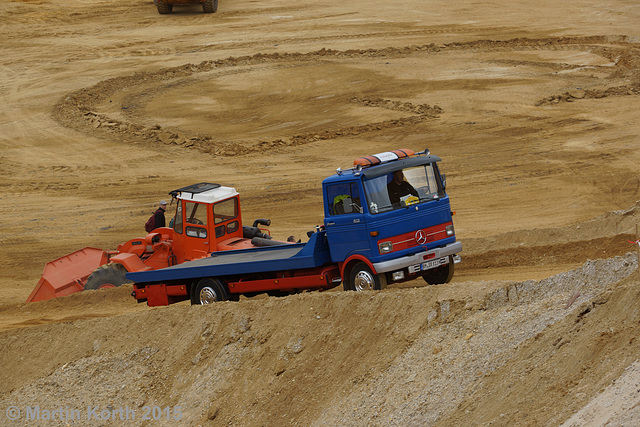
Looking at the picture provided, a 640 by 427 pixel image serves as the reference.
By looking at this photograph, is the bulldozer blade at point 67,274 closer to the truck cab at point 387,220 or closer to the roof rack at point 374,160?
the truck cab at point 387,220

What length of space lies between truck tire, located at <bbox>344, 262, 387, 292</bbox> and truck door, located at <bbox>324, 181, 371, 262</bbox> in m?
0.27

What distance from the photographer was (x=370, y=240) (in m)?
11.9

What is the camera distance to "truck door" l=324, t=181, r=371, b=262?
39.5ft

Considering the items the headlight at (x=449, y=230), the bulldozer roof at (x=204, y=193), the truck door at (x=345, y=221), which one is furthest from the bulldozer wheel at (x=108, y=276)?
the headlight at (x=449, y=230)

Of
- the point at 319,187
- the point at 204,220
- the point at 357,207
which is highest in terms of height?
the point at 357,207

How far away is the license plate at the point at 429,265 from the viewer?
12094mm

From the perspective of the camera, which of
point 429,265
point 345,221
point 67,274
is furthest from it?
point 67,274

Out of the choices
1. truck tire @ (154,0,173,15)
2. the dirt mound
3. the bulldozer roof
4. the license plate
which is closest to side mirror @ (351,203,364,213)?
the license plate

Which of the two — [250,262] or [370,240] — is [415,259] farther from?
[250,262]

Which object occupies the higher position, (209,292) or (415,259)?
(415,259)

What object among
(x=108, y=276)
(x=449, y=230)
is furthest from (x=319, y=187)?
(x=449, y=230)

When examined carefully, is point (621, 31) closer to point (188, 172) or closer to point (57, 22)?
point (188, 172)

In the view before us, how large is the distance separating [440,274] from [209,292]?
4071mm

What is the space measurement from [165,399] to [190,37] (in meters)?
31.0
